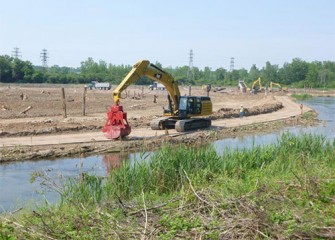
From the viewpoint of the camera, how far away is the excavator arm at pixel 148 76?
868 inches

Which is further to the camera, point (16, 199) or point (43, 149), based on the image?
point (43, 149)

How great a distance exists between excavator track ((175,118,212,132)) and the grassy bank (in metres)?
12.8

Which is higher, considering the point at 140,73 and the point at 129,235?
the point at 140,73

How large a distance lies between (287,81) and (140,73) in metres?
109

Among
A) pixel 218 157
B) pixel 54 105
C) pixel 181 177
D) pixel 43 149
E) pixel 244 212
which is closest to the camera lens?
pixel 244 212

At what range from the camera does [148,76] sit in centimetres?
2430

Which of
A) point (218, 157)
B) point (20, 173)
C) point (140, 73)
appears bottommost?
point (20, 173)

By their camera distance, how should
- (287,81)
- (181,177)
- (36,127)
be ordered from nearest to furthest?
1. (181,177)
2. (36,127)
3. (287,81)

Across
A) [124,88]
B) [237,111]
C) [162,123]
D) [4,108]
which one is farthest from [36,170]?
[237,111]

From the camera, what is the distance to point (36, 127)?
25.5 metres

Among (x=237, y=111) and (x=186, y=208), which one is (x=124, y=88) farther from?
(x=237, y=111)

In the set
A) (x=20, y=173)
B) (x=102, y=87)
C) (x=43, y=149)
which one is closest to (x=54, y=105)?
(x=43, y=149)

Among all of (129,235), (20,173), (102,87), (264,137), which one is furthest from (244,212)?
(102,87)

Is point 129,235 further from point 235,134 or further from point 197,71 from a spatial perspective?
point 197,71
